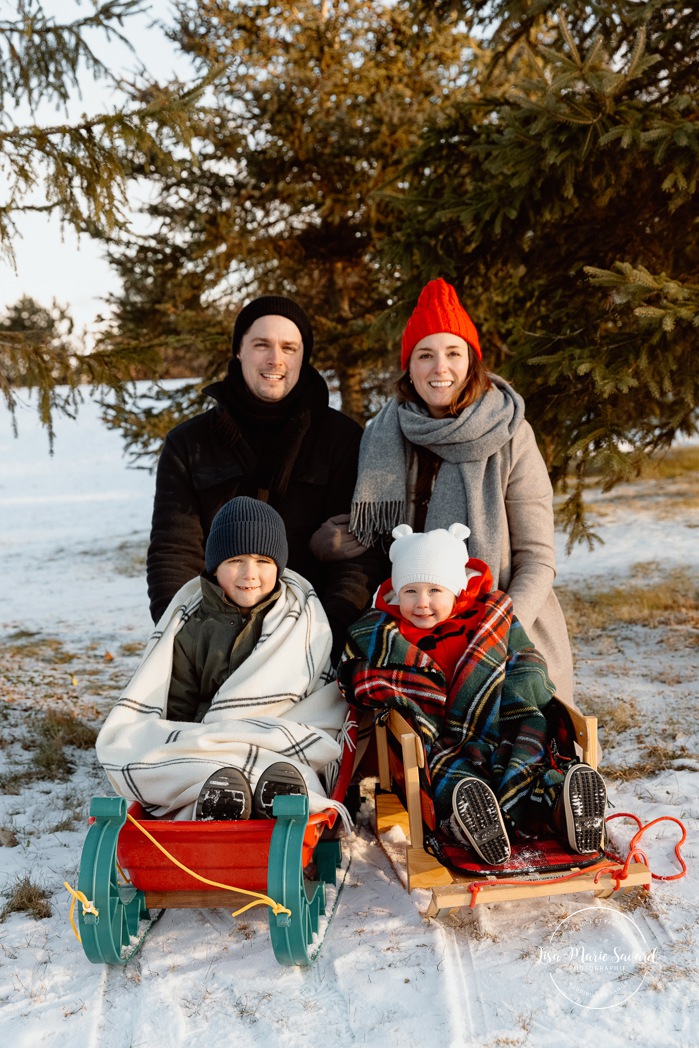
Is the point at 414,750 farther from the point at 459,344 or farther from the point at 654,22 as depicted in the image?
the point at 654,22

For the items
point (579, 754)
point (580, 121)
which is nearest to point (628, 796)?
point (579, 754)

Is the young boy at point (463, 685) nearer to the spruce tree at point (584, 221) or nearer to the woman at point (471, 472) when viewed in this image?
the woman at point (471, 472)

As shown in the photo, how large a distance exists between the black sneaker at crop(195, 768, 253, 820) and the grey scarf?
47.3 inches

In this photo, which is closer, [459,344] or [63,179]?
[459,344]

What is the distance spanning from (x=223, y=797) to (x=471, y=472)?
1521 mm

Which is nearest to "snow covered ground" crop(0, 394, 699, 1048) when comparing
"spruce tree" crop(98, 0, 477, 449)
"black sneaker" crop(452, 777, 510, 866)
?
"black sneaker" crop(452, 777, 510, 866)

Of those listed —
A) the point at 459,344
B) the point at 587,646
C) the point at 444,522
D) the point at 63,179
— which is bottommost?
the point at 587,646

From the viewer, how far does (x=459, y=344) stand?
3.17 metres

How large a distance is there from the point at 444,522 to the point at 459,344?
0.68m

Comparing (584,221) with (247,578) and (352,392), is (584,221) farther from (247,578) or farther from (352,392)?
(352,392)

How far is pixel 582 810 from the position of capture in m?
2.35

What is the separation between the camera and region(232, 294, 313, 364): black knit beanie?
334 centimetres

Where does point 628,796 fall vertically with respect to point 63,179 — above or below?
below

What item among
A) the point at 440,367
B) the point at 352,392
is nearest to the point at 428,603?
the point at 440,367
